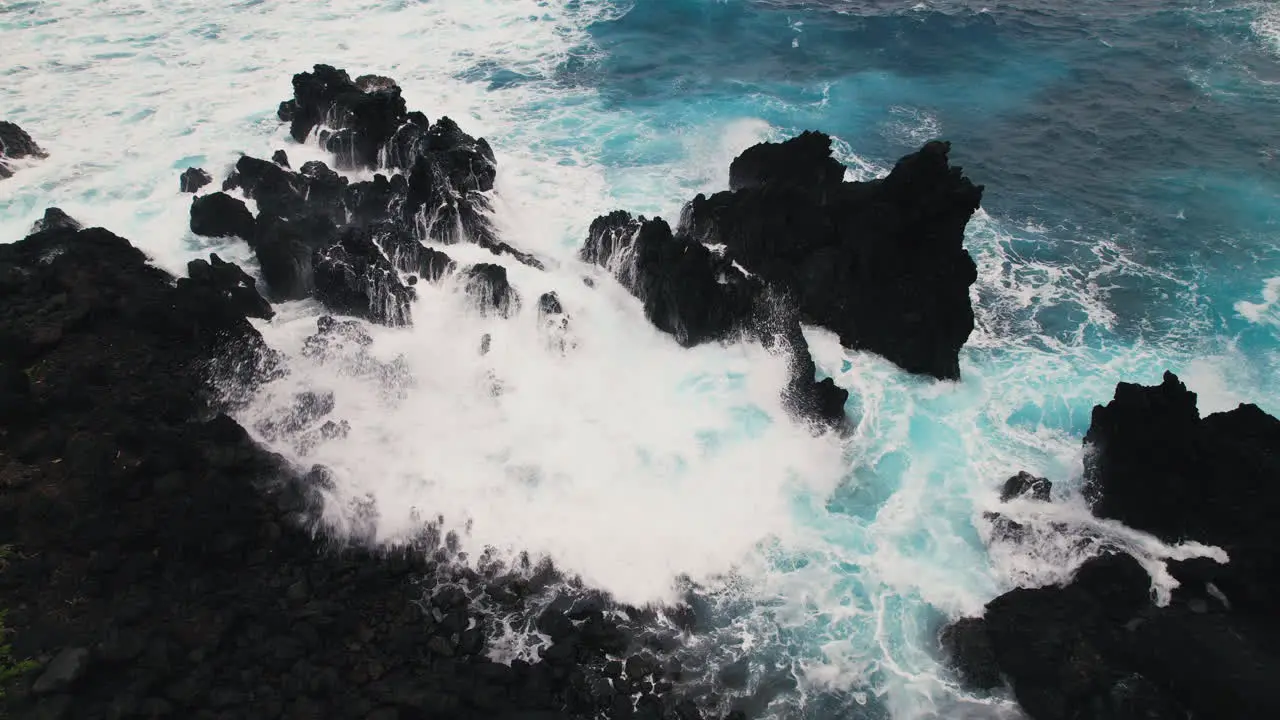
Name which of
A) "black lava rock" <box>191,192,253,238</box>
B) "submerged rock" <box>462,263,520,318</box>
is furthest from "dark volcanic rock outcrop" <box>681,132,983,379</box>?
"black lava rock" <box>191,192,253,238</box>

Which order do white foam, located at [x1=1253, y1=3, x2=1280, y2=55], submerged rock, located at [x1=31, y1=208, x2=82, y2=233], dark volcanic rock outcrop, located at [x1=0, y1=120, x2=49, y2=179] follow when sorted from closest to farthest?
submerged rock, located at [x1=31, y1=208, x2=82, y2=233], dark volcanic rock outcrop, located at [x1=0, y1=120, x2=49, y2=179], white foam, located at [x1=1253, y1=3, x2=1280, y2=55]

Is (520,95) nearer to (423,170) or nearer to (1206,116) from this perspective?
(423,170)

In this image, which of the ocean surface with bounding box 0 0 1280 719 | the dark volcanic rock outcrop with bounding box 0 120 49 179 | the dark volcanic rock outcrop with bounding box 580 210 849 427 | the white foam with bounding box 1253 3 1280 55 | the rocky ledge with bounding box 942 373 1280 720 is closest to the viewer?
the rocky ledge with bounding box 942 373 1280 720

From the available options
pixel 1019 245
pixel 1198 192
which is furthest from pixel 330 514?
pixel 1198 192

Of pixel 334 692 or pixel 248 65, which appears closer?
pixel 334 692

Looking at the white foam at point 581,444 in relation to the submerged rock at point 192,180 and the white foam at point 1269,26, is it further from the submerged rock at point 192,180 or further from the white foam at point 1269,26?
the white foam at point 1269,26

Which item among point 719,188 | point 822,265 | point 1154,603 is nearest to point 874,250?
point 822,265

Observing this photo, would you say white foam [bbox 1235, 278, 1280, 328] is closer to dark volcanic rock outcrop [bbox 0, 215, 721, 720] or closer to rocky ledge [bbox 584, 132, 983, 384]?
rocky ledge [bbox 584, 132, 983, 384]
